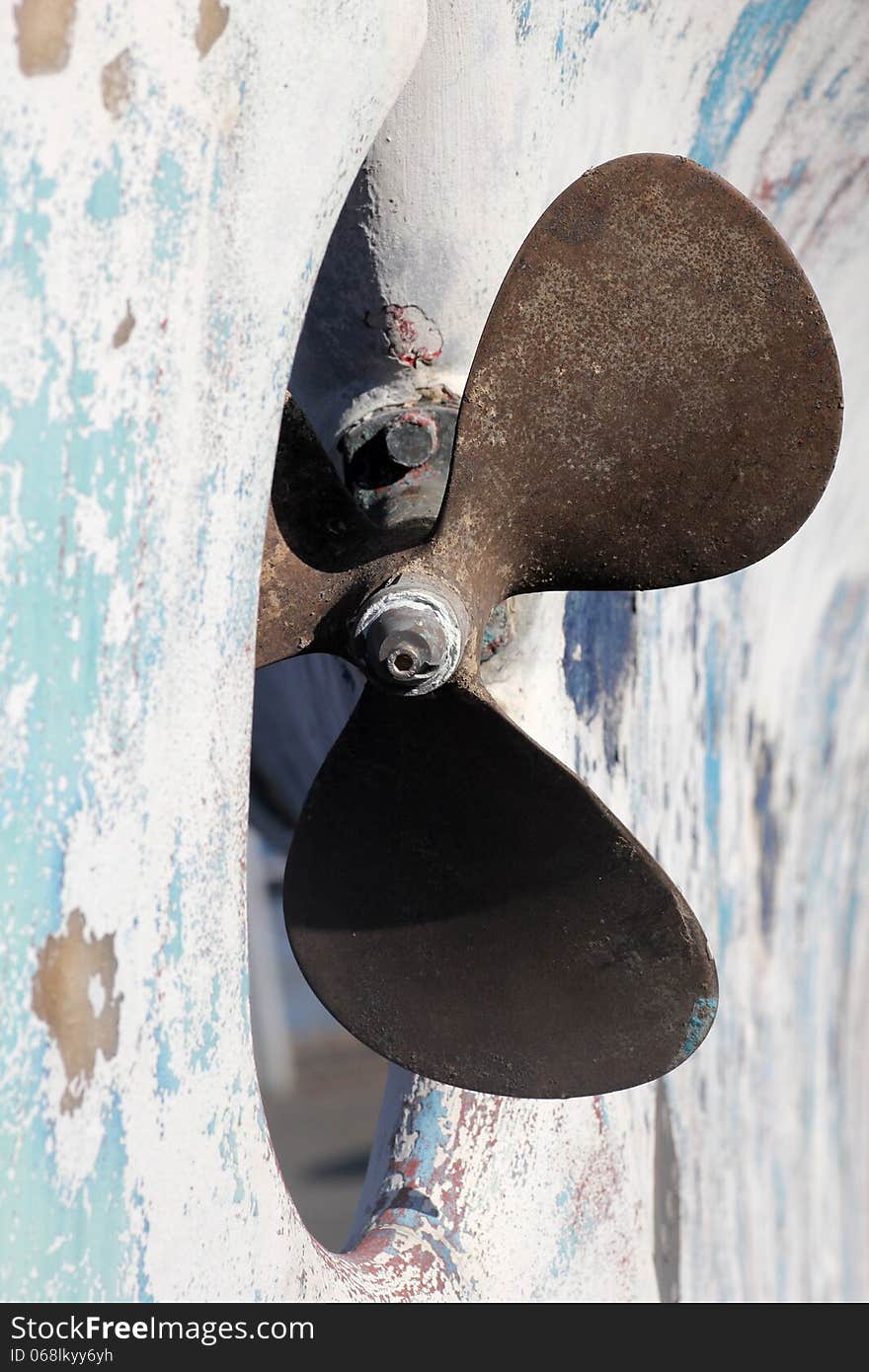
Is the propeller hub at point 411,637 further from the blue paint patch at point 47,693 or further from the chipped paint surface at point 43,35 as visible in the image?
the chipped paint surface at point 43,35

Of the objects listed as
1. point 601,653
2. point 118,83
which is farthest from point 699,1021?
point 118,83

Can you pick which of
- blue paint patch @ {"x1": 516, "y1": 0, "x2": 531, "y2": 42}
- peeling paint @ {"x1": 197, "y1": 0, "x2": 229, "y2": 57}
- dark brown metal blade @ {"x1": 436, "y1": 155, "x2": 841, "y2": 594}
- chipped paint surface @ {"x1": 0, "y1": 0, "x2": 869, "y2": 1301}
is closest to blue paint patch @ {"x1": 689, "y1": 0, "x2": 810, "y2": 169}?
chipped paint surface @ {"x1": 0, "y1": 0, "x2": 869, "y2": 1301}

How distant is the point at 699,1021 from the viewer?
1.41m

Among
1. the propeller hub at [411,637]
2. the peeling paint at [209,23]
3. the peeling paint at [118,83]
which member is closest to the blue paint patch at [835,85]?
the propeller hub at [411,637]

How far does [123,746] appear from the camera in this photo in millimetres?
1051

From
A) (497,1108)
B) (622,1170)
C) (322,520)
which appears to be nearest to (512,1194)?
(497,1108)

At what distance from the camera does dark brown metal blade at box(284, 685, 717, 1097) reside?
143 cm

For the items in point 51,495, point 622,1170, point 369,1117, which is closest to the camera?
point 51,495

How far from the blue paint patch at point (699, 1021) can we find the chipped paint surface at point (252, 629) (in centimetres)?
43

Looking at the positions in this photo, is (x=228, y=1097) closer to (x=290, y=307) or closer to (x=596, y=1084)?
(x=596, y=1084)

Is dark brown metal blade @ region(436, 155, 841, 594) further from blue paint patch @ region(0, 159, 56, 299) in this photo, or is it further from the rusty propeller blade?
blue paint patch @ region(0, 159, 56, 299)
